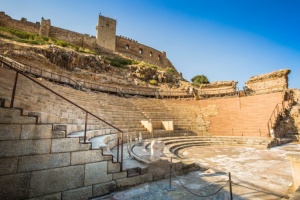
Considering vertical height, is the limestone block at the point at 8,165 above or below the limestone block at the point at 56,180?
above

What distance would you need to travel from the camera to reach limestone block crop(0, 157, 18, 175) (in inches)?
114

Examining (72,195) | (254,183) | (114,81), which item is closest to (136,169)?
(72,195)

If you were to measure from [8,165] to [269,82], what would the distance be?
1155 inches

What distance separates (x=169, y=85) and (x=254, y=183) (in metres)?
28.5

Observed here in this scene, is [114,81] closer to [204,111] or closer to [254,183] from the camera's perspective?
[204,111]

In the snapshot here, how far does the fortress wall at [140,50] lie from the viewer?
4708 cm

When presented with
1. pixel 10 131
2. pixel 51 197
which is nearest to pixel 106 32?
pixel 10 131

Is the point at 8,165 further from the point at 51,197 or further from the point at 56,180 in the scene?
the point at 51,197

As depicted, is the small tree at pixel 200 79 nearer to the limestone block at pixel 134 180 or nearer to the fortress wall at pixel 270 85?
the fortress wall at pixel 270 85

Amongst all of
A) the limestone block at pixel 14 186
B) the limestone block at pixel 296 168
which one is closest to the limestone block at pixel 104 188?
the limestone block at pixel 14 186

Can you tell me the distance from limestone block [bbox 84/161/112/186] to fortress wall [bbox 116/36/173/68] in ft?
147

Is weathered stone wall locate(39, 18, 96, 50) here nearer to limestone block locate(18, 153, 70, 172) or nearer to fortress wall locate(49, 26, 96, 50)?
fortress wall locate(49, 26, 96, 50)

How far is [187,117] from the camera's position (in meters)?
17.7

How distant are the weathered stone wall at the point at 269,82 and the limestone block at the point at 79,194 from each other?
26.2m
